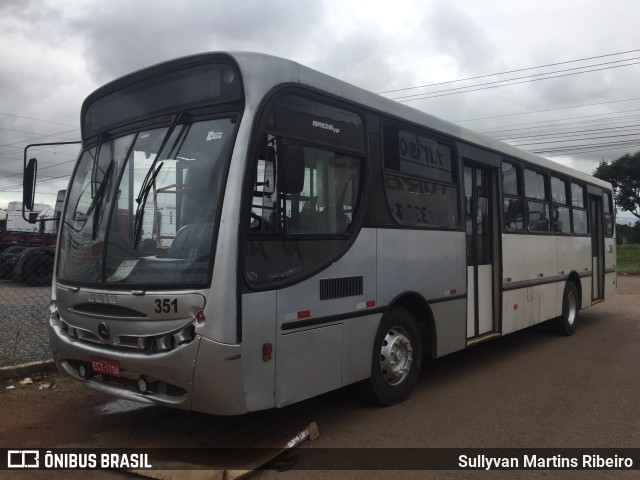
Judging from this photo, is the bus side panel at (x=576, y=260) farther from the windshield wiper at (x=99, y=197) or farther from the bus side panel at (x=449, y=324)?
the windshield wiper at (x=99, y=197)

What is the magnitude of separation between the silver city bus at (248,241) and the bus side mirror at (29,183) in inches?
1.5

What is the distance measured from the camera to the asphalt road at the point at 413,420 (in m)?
4.39

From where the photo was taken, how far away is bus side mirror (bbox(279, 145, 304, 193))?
4039mm

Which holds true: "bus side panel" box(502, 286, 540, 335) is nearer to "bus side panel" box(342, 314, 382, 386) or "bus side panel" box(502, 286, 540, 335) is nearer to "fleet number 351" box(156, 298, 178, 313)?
"bus side panel" box(342, 314, 382, 386)

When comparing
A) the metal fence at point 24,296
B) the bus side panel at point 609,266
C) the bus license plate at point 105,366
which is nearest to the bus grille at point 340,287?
the bus license plate at point 105,366

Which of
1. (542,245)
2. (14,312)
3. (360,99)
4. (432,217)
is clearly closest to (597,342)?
(542,245)

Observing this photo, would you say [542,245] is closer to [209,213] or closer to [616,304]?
[209,213]

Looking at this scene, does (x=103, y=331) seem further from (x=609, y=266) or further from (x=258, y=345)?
(x=609, y=266)

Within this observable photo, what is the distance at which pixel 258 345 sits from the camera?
3820mm

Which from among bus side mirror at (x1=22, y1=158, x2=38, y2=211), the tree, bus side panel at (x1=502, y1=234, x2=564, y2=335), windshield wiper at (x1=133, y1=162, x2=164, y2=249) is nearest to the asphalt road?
bus side panel at (x1=502, y1=234, x2=564, y2=335)

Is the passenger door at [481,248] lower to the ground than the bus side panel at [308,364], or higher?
higher

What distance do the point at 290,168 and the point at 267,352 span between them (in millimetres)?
1368

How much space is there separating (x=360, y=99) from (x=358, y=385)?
106 inches

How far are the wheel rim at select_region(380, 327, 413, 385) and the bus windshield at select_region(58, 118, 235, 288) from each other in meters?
2.22
